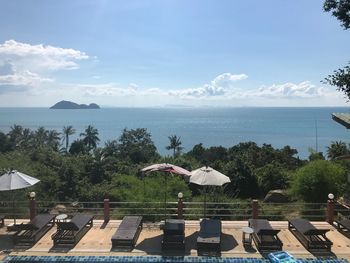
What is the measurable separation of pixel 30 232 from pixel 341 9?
9.70m

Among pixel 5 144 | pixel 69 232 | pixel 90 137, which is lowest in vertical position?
pixel 5 144

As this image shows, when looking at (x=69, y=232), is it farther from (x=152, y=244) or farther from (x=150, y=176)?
(x=150, y=176)

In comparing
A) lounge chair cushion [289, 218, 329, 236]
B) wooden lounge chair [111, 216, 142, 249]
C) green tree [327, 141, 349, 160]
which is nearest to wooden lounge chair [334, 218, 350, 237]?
lounge chair cushion [289, 218, 329, 236]

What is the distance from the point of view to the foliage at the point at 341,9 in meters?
8.24

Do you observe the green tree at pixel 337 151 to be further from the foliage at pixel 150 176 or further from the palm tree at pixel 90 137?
the palm tree at pixel 90 137

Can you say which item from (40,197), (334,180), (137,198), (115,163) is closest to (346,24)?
(334,180)

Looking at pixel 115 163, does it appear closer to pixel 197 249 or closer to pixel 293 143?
pixel 197 249

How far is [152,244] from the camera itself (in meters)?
10.8

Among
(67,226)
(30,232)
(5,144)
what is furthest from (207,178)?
(5,144)

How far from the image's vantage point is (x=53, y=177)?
117ft

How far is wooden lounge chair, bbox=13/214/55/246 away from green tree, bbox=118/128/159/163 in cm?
5075

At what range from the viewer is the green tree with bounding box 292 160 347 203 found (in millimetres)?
17828

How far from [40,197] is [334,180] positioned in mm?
20265

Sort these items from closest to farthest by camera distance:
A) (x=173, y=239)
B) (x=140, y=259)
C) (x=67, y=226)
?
(x=140, y=259), (x=173, y=239), (x=67, y=226)
